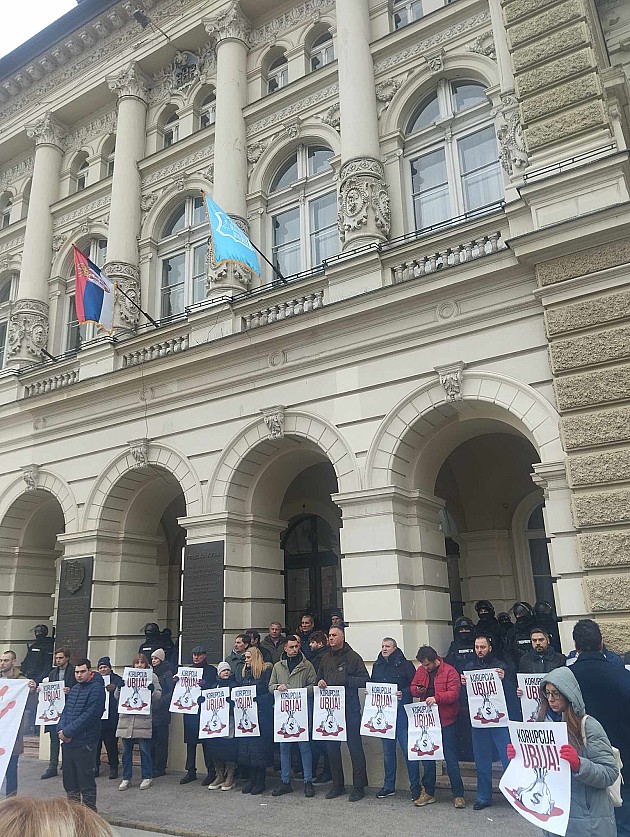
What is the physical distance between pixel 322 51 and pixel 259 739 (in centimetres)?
1666

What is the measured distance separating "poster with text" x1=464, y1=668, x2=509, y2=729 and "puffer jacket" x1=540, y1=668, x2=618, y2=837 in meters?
4.39

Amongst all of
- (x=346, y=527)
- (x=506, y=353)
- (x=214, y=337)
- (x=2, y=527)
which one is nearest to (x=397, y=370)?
(x=506, y=353)

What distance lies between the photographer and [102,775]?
12625 mm

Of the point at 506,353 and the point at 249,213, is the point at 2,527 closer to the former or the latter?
the point at 249,213

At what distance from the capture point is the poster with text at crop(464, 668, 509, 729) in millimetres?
9102

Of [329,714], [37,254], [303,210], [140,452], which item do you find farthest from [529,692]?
[37,254]

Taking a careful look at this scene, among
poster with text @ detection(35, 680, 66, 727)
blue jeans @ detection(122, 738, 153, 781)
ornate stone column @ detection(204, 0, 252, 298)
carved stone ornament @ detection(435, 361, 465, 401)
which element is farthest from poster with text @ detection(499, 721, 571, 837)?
Result: ornate stone column @ detection(204, 0, 252, 298)

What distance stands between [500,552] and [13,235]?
18967 millimetres

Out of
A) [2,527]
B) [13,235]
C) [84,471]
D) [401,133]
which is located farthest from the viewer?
[13,235]

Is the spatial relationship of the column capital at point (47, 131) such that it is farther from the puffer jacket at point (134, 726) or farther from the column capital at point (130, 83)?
the puffer jacket at point (134, 726)

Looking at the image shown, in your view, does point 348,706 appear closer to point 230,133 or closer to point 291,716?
point 291,716

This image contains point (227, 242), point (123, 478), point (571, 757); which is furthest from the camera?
point (123, 478)

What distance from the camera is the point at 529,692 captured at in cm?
909

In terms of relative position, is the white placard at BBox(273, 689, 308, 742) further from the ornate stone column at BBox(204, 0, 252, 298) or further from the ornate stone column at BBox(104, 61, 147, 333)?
the ornate stone column at BBox(104, 61, 147, 333)
